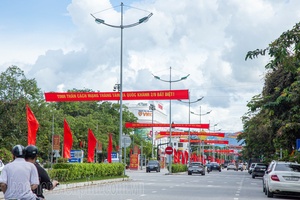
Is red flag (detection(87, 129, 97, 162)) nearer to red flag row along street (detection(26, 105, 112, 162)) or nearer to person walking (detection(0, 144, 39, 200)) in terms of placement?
red flag row along street (detection(26, 105, 112, 162))

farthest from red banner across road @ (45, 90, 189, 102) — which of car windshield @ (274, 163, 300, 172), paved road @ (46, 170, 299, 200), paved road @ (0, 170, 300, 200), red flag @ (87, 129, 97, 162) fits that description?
car windshield @ (274, 163, 300, 172)

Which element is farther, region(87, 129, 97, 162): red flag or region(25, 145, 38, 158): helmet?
region(87, 129, 97, 162): red flag

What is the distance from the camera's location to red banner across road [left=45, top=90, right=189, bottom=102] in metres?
39.0

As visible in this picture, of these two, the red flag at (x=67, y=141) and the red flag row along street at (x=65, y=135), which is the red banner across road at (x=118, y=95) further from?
the red flag at (x=67, y=141)

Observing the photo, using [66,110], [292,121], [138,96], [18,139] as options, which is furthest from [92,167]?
[66,110]

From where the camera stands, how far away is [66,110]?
88312 millimetres

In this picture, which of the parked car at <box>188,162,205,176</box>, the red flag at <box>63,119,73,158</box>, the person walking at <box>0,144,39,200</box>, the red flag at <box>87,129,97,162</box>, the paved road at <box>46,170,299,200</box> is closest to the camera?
the person walking at <box>0,144,39,200</box>

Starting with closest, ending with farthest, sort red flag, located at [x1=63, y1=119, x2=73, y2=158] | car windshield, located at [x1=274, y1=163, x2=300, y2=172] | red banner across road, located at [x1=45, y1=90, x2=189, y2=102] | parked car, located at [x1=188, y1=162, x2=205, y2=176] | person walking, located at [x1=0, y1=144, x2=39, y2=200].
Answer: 1. person walking, located at [x1=0, y1=144, x2=39, y2=200]
2. car windshield, located at [x1=274, y1=163, x2=300, y2=172]
3. red flag, located at [x1=63, y1=119, x2=73, y2=158]
4. red banner across road, located at [x1=45, y1=90, x2=189, y2=102]
5. parked car, located at [x1=188, y1=162, x2=205, y2=176]

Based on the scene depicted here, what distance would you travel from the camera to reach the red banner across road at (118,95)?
128 ft

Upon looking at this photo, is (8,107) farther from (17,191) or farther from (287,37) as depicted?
(17,191)

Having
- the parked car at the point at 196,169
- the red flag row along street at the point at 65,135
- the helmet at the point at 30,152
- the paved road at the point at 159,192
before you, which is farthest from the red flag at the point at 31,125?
the parked car at the point at 196,169

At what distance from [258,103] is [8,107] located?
65.9ft

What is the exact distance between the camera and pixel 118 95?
40594mm

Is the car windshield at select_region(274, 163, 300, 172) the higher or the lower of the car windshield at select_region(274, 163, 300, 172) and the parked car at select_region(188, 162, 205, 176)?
the lower
